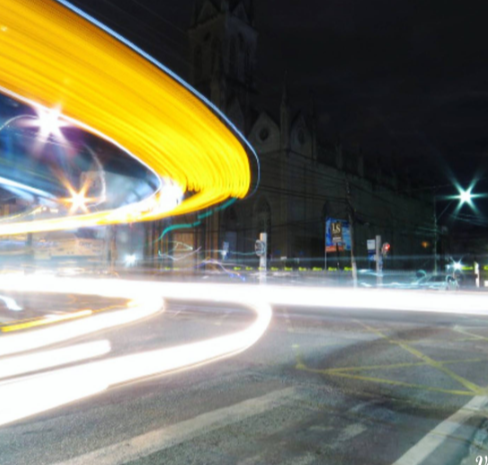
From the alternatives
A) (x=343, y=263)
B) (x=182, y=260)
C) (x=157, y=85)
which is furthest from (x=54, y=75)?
(x=343, y=263)

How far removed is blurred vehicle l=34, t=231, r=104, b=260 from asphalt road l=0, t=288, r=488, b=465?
37.2 metres

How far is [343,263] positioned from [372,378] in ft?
176

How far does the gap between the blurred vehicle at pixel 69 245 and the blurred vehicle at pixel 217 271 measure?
10065 mm

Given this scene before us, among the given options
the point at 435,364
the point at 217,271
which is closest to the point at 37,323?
the point at 435,364

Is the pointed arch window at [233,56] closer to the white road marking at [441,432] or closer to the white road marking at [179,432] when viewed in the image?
the white road marking at [179,432]

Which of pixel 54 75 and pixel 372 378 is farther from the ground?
pixel 54 75

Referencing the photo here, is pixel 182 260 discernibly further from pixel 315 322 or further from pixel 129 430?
pixel 129 430

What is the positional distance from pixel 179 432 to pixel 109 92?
629 centimetres

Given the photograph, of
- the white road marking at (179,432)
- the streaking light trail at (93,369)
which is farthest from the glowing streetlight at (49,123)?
the white road marking at (179,432)

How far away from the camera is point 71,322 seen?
39.5 ft

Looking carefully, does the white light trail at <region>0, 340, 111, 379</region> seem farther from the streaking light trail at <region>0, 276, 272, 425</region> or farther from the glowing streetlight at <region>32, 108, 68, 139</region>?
the glowing streetlight at <region>32, 108, 68, 139</region>

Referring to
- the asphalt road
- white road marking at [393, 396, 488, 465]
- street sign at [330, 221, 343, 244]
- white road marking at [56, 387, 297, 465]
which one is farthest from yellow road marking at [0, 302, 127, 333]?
street sign at [330, 221, 343, 244]

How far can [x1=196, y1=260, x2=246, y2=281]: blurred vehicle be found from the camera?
1594 inches

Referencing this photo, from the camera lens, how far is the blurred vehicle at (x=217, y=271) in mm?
40500
